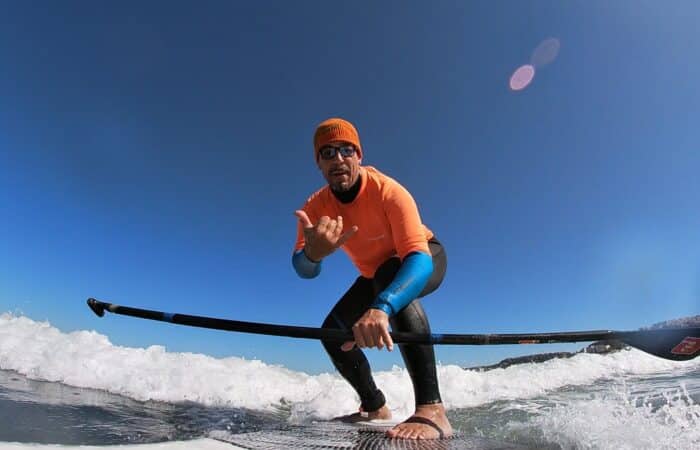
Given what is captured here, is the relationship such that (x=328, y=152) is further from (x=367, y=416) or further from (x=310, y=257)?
(x=367, y=416)

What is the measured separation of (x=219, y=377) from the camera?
6.59 m

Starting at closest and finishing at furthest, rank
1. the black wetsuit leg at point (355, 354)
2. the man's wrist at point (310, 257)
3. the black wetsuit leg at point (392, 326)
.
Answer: the black wetsuit leg at point (392, 326) → the man's wrist at point (310, 257) → the black wetsuit leg at point (355, 354)

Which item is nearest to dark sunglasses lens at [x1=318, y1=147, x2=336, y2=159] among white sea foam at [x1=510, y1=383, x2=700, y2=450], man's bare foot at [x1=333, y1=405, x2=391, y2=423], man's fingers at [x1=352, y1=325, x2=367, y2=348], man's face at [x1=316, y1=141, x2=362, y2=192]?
man's face at [x1=316, y1=141, x2=362, y2=192]

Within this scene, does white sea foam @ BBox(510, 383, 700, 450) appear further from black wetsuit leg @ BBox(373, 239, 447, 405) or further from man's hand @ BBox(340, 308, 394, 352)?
man's hand @ BBox(340, 308, 394, 352)

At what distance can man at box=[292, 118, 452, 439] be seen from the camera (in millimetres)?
2521

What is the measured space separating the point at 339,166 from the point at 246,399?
4.24m

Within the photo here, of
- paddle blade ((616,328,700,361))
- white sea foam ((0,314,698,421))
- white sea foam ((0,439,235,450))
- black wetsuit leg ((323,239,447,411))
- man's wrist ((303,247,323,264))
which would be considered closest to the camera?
white sea foam ((0,439,235,450))

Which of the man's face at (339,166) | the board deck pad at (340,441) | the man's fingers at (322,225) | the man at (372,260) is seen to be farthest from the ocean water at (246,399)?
the man's face at (339,166)

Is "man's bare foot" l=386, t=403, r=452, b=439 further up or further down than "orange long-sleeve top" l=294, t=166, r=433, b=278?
further down

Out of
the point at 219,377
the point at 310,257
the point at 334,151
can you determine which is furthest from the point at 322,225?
the point at 219,377

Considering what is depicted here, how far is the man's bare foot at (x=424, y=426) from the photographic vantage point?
96.7 inches

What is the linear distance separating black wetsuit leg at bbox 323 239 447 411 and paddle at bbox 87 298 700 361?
20.6 inches

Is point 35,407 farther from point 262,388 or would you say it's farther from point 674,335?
point 674,335

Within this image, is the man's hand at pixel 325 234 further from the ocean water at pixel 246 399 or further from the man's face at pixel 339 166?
the ocean water at pixel 246 399
